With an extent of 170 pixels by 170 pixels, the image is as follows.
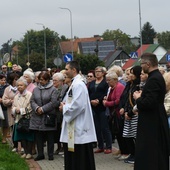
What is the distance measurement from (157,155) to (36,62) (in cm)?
8200

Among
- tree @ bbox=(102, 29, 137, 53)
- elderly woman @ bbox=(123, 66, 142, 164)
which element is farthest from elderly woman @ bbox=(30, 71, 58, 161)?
tree @ bbox=(102, 29, 137, 53)

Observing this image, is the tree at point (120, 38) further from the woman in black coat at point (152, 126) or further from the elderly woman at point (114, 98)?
the woman in black coat at point (152, 126)

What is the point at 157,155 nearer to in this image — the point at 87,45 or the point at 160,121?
the point at 160,121

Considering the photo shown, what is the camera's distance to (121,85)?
36.9 ft

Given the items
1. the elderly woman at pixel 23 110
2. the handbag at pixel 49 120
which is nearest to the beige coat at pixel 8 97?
the elderly woman at pixel 23 110

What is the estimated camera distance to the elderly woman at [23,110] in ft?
37.9

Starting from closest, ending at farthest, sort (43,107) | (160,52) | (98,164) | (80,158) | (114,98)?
(80,158), (98,164), (43,107), (114,98), (160,52)

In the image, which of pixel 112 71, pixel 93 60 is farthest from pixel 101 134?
pixel 93 60

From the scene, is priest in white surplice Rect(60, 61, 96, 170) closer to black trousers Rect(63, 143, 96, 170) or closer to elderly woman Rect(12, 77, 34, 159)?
black trousers Rect(63, 143, 96, 170)

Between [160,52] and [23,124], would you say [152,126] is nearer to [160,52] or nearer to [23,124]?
[23,124]

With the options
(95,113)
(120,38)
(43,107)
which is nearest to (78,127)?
(43,107)

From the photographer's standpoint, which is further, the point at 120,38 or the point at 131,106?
the point at 120,38

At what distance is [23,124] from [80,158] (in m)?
3.32

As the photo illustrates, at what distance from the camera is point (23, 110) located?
11.5 meters
